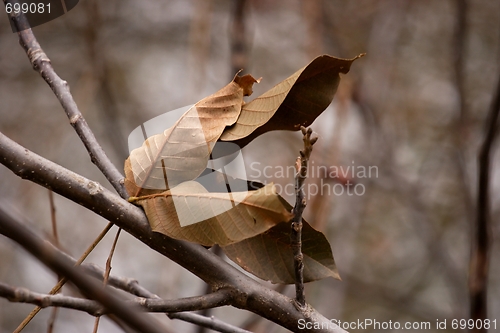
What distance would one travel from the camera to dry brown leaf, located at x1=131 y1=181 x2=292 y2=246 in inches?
11.3

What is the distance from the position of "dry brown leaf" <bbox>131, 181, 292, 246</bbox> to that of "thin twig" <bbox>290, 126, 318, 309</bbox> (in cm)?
2

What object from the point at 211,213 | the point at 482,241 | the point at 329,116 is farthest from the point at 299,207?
the point at 329,116

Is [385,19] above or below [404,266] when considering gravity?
above

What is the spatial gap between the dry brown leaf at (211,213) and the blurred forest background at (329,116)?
0.45 metres

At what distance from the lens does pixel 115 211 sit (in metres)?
0.35

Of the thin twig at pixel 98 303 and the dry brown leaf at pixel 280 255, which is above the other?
the dry brown leaf at pixel 280 255

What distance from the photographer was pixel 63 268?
0.18 m

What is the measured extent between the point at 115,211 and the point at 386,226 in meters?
1.47

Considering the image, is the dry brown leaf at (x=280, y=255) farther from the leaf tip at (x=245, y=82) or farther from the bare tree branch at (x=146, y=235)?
the leaf tip at (x=245, y=82)

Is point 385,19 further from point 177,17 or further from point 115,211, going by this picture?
point 115,211

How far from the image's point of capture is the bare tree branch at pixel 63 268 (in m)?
0.18


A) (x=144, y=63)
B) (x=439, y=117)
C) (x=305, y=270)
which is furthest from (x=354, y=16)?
(x=305, y=270)

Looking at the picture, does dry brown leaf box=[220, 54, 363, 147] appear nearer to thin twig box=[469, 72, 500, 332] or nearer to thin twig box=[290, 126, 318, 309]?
thin twig box=[290, 126, 318, 309]

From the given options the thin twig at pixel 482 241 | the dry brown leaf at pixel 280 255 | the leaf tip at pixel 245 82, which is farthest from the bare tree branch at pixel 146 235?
the thin twig at pixel 482 241
